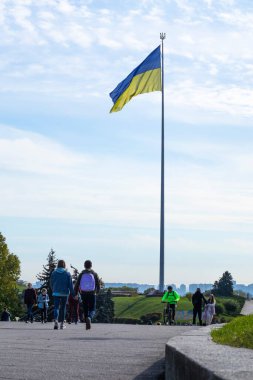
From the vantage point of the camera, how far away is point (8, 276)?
290 ft

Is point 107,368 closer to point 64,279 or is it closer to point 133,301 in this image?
point 64,279

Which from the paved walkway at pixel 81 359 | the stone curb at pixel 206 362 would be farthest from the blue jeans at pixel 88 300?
the stone curb at pixel 206 362

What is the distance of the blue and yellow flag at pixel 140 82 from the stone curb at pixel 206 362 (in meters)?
29.3

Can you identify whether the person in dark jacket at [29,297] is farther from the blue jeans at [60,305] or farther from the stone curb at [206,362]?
the stone curb at [206,362]

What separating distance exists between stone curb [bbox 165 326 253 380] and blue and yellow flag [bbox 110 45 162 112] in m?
29.3

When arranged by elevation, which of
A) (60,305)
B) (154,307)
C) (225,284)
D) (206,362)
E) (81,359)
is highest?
(225,284)

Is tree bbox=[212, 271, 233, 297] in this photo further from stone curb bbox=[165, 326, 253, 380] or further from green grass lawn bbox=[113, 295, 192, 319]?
stone curb bbox=[165, 326, 253, 380]

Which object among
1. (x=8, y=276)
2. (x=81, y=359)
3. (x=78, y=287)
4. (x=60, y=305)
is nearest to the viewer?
(x=81, y=359)

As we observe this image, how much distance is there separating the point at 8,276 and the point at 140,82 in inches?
1940

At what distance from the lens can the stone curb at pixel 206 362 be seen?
5711mm

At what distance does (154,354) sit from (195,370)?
278 inches

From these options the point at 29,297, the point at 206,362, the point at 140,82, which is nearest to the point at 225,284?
the point at 140,82

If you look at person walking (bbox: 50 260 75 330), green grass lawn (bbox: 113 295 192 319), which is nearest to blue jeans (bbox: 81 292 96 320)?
person walking (bbox: 50 260 75 330)

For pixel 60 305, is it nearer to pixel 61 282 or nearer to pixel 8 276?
pixel 61 282
